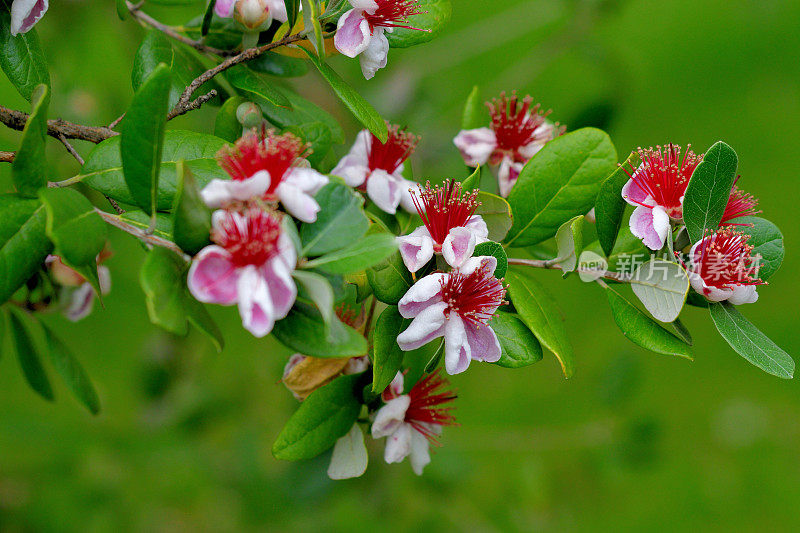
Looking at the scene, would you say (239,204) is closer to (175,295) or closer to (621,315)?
(175,295)

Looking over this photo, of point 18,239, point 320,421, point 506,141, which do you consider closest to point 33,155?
point 18,239

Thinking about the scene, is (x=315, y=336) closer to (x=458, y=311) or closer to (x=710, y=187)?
(x=458, y=311)

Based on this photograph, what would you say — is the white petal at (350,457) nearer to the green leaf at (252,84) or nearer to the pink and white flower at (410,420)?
the pink and white flower at (410,420)

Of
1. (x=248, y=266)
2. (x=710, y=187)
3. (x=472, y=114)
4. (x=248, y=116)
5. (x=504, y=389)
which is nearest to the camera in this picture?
(x=248, y=266)

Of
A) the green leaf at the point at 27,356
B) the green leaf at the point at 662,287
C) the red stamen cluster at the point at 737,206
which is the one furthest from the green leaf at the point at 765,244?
the green leaf at the point at 27,356

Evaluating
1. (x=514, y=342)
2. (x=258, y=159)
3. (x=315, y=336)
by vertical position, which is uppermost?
(x=258, y=159)

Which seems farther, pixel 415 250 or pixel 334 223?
pixel 415 250
